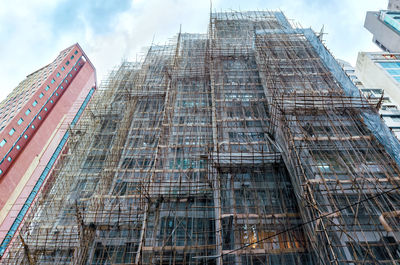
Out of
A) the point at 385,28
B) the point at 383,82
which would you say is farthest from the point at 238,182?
the point at 385,28

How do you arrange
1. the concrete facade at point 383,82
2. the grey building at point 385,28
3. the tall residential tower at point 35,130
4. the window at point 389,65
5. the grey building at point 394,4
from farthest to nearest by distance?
the grey building at point 394,4 → the grey building at point 385,28 → the window at point 389,65 → the concrete facade at point 383,82 → the tall residential tower at point 35,130

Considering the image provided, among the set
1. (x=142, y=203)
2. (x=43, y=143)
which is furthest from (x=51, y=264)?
(x=43, y=143)

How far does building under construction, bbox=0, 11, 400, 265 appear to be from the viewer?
30.1ft

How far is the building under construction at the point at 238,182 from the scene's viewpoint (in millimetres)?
9172

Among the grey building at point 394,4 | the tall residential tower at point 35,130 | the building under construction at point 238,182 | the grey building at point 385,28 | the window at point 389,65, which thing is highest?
the grey building at point 394,4

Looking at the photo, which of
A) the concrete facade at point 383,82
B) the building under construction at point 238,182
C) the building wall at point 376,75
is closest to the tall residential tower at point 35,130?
the building under construction at point 238,182

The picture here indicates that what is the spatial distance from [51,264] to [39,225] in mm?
2369

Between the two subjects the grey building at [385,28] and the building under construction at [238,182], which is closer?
the building under construction at [238,182]

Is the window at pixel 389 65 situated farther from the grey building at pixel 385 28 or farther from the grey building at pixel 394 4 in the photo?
the grey building at pixel 394 4

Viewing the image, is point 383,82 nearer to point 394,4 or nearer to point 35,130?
point 394,4

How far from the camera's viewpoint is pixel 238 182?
11938 mm

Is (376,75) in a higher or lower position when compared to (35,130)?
higher

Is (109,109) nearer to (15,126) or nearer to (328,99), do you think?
(15,126)

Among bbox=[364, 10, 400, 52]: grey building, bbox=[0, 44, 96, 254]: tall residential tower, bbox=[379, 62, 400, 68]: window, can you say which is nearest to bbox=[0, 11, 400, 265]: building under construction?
bbox=[0, 44, 96, 254]: tall residential tower
